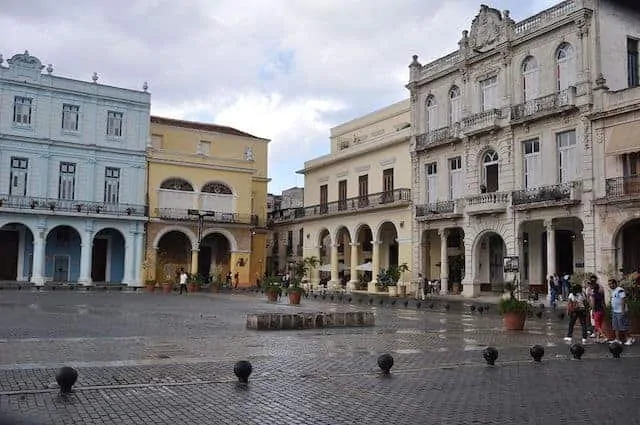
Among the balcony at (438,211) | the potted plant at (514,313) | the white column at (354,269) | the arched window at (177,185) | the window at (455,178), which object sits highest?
the arched window at (177,185)

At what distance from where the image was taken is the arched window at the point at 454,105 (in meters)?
35.3

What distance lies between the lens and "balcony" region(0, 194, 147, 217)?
40.4 meters

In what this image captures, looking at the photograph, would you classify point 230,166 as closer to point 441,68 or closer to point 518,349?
point 441,68

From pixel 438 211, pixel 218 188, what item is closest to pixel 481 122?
pixel 438 211

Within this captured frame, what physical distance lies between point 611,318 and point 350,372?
7.80 metres

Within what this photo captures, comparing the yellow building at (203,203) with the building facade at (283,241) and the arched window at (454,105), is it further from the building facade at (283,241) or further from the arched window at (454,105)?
the arched window at (454,105)

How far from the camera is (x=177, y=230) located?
46.8m

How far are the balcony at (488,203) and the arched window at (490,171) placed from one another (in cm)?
78

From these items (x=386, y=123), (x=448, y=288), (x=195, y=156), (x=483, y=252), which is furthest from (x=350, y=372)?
(x=195, y=156)

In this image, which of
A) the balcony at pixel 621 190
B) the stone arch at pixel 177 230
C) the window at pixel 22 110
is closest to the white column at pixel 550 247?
the balcony at pixel 621 190

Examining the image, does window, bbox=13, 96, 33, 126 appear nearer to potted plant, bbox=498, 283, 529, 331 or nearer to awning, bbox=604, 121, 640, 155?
awning, bbox=604, 121, 640, 155

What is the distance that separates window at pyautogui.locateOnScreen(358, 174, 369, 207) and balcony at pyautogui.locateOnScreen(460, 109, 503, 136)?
31.3 ft

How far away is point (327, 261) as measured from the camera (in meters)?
48.2

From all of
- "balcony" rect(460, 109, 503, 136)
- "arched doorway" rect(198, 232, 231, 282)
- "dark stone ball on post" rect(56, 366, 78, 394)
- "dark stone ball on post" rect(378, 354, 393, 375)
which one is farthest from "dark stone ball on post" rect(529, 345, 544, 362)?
"arched doorway" rect(198, 232, 231, 282)
